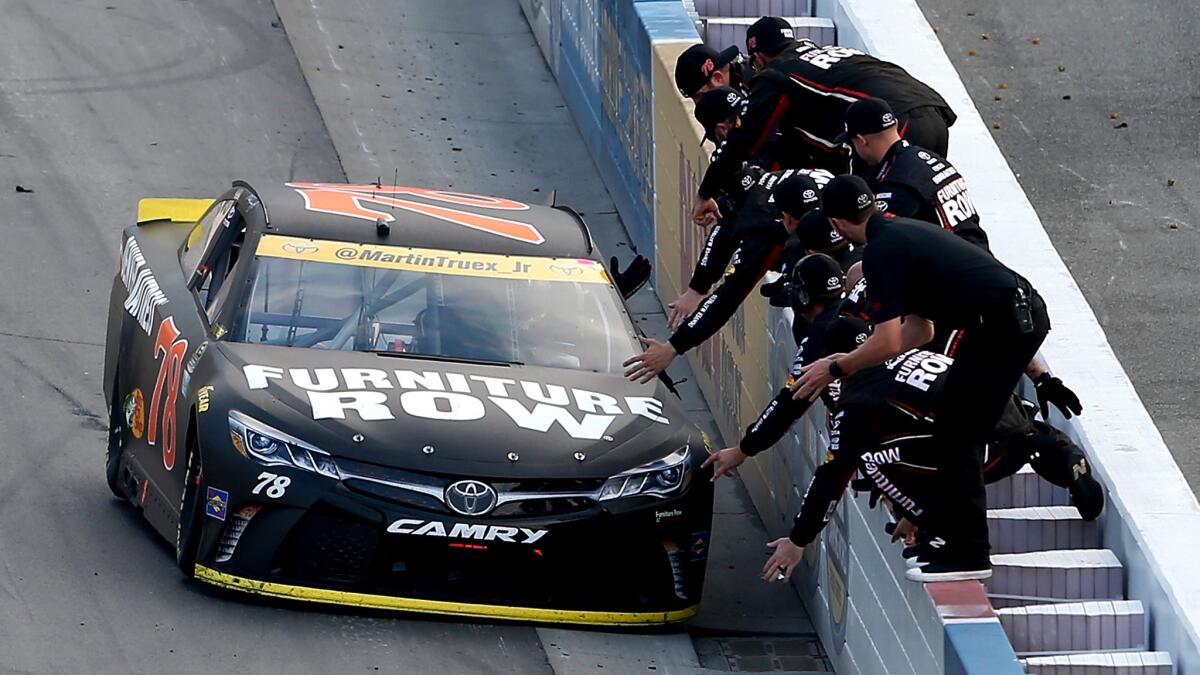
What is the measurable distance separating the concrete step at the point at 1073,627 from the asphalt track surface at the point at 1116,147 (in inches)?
107

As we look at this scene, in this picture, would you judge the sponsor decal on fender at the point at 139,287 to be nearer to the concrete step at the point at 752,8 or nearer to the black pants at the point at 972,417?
the black pants at the point at 972,417

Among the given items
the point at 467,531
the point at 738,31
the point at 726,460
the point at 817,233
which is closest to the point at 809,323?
the point at 817,233

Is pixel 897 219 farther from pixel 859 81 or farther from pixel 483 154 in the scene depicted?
pixel 483 154

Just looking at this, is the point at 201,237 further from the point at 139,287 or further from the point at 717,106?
the point at 717,106

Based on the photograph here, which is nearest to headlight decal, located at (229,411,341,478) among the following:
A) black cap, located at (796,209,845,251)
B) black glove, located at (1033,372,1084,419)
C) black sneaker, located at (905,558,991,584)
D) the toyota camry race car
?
the toyota camry race car

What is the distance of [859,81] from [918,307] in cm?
245

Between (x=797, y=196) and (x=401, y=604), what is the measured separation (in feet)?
7.31

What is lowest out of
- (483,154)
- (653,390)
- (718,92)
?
(483,154)

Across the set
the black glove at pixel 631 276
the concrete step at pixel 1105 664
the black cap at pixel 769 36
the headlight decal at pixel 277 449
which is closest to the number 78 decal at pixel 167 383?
the headlight decal at pixel 277 449

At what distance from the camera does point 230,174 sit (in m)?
14.7

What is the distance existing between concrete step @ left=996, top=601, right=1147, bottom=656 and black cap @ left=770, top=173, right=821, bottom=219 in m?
1.78

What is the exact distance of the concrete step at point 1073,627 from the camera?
26.8 ft

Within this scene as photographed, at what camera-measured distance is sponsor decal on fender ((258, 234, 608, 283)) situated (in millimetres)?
9648

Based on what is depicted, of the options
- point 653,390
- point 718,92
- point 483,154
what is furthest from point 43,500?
point 483,154
